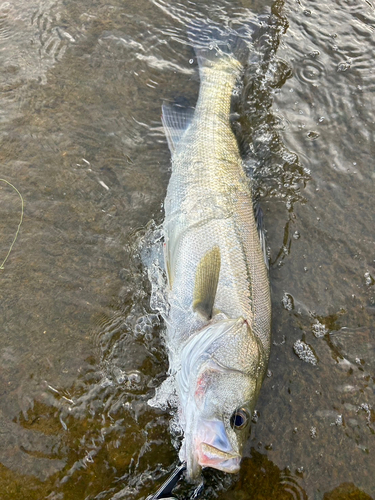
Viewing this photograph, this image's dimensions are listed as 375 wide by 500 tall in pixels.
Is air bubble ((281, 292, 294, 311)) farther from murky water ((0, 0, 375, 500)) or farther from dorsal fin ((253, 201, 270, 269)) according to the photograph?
dorsal fin ((253, 201, 270, 269))

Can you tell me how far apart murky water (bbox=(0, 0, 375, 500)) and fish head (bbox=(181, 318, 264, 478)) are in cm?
50

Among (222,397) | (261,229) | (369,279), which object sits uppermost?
(261,229)

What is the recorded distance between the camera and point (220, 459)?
2463mm

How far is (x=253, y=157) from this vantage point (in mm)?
4188

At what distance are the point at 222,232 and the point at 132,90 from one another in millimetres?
2134

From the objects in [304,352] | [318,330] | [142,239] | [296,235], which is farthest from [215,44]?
[304,352]

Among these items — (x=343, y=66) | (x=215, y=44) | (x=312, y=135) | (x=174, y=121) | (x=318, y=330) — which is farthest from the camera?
(x=343, y=66)

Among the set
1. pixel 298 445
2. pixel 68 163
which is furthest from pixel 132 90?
pixel 298 445

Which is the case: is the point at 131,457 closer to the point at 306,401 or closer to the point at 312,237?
the point at 306,401

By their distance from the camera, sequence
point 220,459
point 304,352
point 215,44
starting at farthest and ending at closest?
1. point 215,44
2. point 304,352
3. point 220,459

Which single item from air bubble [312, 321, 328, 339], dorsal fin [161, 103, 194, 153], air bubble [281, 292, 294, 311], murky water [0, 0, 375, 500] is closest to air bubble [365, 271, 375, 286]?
murky water [0, 0, 375, 500]

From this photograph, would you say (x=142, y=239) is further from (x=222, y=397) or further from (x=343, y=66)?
(x=343, y=66)

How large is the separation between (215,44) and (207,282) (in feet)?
10.2

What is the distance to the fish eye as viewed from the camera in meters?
2.65
